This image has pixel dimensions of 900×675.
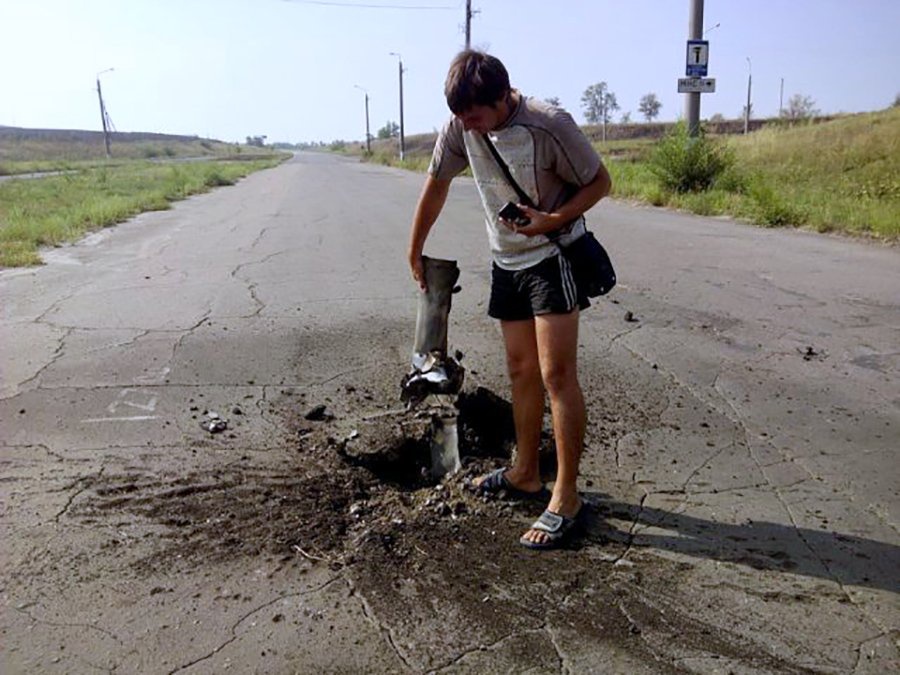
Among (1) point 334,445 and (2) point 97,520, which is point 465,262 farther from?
(2) point 97,520

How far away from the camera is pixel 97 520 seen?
3238 mm

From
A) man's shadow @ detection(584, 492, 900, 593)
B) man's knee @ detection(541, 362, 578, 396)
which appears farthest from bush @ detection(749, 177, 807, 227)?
man's knee @ detection(541, 362, 578, 396)

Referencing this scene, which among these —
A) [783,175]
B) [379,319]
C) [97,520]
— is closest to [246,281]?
[379,319]

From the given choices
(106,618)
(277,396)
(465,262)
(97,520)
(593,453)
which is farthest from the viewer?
(465,262)

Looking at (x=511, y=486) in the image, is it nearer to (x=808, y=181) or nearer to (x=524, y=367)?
(x=524, y=367)

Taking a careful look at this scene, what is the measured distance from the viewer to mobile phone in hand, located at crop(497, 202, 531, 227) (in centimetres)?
289

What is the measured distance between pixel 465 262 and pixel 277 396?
4885 millimetres

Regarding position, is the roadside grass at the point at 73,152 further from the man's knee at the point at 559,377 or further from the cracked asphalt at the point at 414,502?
the man's knee at the point at 559,377

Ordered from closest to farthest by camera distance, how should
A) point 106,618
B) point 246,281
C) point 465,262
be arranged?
point 106,618
point 246,281
point 465,262

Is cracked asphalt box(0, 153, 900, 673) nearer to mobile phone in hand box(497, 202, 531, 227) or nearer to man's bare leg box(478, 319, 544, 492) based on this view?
man's bare leg box(478, 319, 544, 492)

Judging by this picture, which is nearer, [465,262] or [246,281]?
[246,281]

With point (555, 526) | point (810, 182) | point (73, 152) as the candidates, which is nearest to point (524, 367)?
point (555, 526)

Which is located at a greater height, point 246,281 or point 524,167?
point 524,167

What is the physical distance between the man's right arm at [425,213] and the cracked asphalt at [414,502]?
0.97 m
